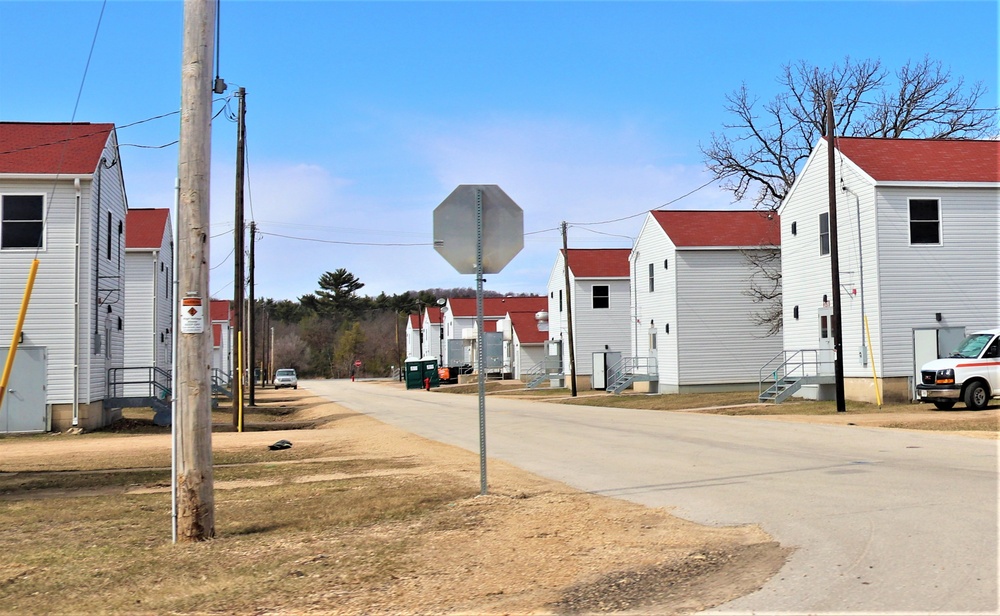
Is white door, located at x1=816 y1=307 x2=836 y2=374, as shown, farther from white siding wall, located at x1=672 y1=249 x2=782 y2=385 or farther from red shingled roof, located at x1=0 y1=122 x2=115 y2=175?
red shingled roof, located at x1=0 y1=122 x2=115 y2=175

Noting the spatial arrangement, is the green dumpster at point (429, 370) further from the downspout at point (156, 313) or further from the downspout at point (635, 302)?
the downspout at point (156, 313)

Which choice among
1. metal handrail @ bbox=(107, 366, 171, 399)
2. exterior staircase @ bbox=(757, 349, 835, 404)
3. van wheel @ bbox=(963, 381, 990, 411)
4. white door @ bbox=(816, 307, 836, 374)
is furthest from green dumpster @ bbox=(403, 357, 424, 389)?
van wheel @ bbox=(963, 381, 990, 411)

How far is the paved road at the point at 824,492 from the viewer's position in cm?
636

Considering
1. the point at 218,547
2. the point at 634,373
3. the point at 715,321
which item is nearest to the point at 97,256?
the point at 218,547

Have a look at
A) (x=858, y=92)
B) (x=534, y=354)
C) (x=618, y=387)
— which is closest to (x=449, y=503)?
(x=618, y=387)

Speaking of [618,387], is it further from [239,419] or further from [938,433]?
[938,433]

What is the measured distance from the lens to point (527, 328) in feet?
248

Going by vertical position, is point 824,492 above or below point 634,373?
below

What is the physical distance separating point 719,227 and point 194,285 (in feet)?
128

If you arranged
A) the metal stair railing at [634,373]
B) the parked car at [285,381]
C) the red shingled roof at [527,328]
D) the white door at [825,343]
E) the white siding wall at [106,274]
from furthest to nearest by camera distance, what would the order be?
the parked car at [285,381], the red shingled roof at [527,328], the metal stair railing at [634,373], the white door at [825,343], the white siding wall at [106,274]

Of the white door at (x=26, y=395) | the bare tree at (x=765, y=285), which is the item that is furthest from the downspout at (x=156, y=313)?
the bare tree at (x=765, y=285)

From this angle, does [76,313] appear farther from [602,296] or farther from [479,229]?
[602,296]

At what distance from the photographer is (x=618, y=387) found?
48469 mm

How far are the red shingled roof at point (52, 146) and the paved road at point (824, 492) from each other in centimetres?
1333
